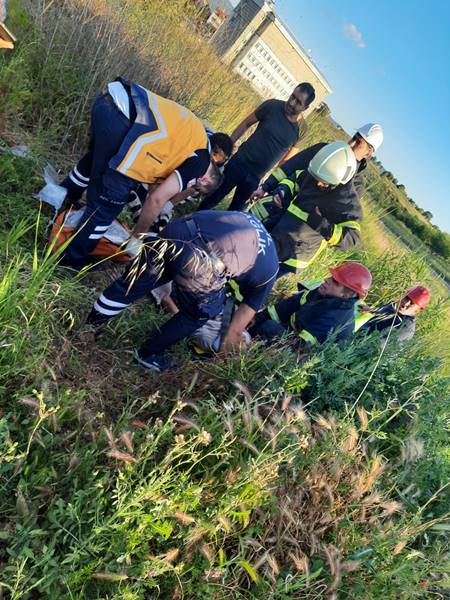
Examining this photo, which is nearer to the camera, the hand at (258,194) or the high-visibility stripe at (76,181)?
the high-visibility stripe at (76,181)

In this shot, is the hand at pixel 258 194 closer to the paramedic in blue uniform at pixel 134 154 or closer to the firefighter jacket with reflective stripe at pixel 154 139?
the paramedic in blue uniform at pixel 134 154

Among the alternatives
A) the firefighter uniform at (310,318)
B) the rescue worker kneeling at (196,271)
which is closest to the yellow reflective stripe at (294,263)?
the firefighter uniform at (310,318)

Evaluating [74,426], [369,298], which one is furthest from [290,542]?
[369,298]

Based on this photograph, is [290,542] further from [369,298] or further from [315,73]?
[315,73]

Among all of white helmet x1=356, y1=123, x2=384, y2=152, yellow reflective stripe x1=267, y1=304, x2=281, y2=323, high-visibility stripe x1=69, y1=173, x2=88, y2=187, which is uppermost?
white helmet x1=356, y1=123, x2=384, y2=152

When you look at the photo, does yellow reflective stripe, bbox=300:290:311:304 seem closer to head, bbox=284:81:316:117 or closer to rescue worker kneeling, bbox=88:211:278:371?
rescue worker kneeling, bbox=88:211:278:371

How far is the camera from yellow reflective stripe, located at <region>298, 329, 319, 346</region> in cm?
325

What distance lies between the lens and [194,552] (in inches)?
64.2

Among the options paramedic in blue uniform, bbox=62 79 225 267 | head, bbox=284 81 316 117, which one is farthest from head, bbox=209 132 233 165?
head, bbox=284 81 316 117

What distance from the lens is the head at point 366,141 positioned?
4898 millimetres

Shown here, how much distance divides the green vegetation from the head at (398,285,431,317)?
1.81 m

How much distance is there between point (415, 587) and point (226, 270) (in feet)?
6.22

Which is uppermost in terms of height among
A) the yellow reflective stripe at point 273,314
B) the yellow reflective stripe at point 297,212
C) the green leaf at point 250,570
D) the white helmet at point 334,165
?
the white helmet at point 334,165

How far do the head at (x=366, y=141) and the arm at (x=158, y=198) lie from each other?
304 centimetres
